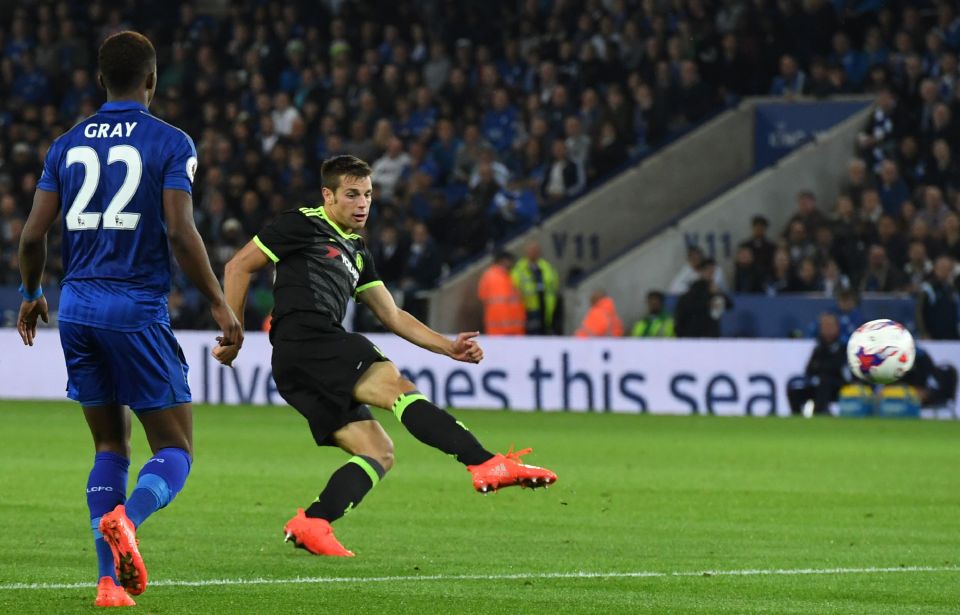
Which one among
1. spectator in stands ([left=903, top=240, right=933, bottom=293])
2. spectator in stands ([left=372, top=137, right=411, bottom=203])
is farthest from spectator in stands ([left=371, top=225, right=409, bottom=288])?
spectator in stands ([left=903, top=240, right=933, bottom=293])

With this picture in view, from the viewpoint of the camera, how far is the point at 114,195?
21.6 feet

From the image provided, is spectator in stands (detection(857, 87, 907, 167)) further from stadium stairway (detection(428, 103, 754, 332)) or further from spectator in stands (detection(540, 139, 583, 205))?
Answer: spectator in stands (detection(540, 139, 583, 205))

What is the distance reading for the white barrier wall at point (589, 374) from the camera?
814 inches

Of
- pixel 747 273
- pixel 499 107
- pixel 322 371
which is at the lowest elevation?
pixel 322 371

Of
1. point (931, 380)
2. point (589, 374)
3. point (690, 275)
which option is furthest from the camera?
point (690, 275)

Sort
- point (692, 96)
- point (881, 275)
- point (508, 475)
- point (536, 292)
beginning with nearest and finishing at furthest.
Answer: point (508, 475) < point (881, 275) < point (536, 292) < point (692, 96)

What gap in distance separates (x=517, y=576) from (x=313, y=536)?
1055 millimetres

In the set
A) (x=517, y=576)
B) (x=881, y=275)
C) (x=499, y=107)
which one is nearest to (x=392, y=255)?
(x=499, y=107)

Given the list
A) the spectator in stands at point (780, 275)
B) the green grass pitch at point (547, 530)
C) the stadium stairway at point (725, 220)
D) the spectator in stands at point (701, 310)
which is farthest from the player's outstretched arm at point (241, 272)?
the stadium stairway at point (725, 220)

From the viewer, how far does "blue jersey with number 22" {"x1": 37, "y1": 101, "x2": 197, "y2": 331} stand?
660cm

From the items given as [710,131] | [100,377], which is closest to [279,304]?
[100,377]

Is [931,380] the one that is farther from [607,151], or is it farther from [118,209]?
[118,209]

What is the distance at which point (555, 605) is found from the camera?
699cm

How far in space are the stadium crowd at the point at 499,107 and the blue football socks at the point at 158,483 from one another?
16.0 m
